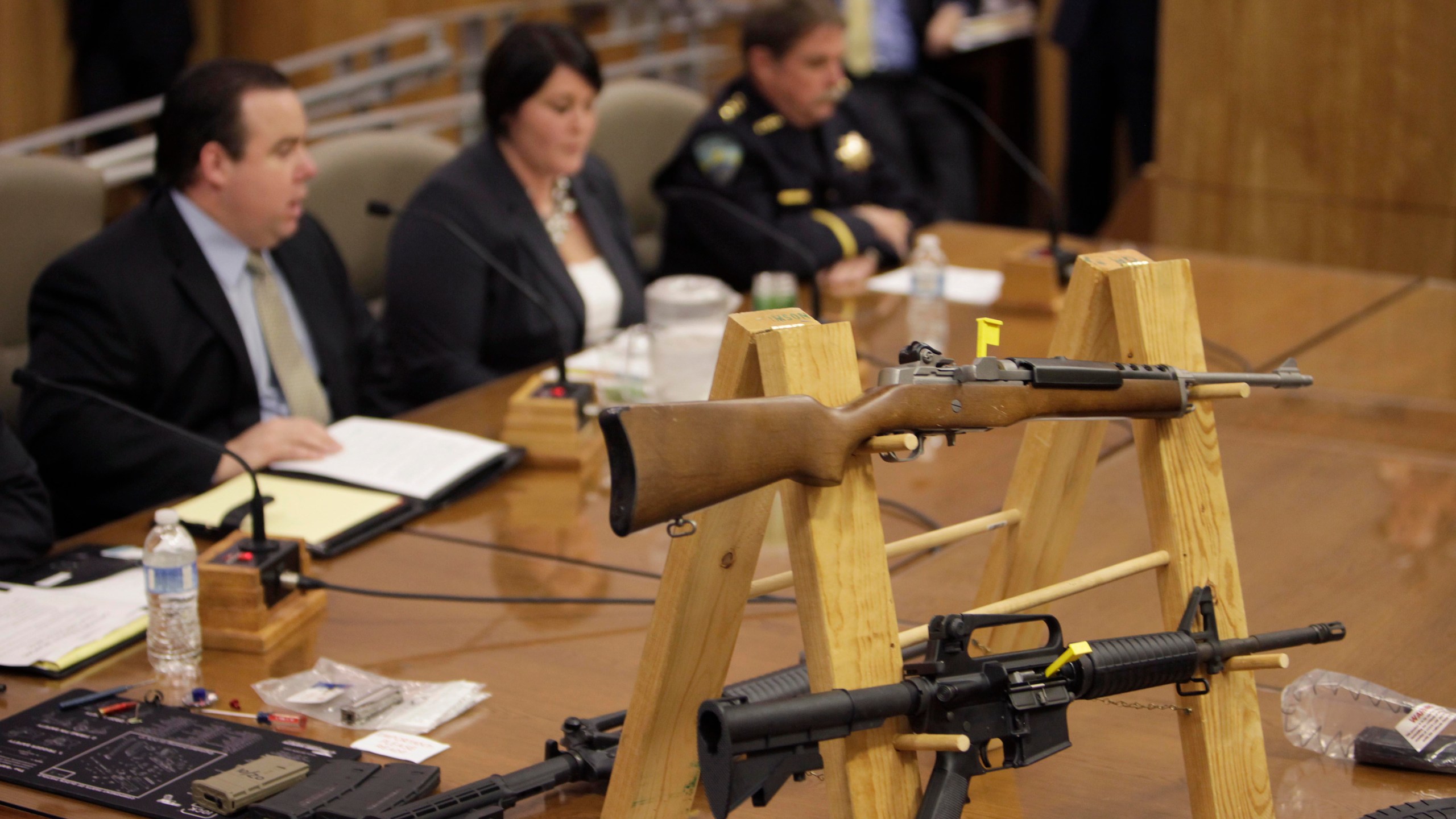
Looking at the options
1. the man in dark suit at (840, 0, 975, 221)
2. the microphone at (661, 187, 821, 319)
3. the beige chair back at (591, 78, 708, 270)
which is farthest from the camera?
the man in dark suit at (840, 0, 975, 221)

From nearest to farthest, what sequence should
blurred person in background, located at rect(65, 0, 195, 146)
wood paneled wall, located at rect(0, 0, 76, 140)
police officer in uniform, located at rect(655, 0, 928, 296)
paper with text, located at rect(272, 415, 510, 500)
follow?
paper with text, located at rect(272, 415, 510, 500) < police officer in uniform, located at rect(655, 0, 928, 296) < wood paneled wall, located at rect(0, 0, 76, 140) < blurred person in background, located at rect(65, 0, 195, 146)

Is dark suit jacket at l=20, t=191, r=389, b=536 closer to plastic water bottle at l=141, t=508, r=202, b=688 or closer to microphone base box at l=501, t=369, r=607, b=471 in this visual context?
microphone base box at l=501, t=369, r=607, b=471

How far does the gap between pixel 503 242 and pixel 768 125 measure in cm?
86

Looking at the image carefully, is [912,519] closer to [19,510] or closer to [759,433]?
[759,433]

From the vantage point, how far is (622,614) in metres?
1.56

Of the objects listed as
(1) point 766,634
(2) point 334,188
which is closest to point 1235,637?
(1) point 766,634

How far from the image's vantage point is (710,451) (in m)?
0.94

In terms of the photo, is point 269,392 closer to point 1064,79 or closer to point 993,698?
point 993,698

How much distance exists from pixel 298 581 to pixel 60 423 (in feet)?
2.38

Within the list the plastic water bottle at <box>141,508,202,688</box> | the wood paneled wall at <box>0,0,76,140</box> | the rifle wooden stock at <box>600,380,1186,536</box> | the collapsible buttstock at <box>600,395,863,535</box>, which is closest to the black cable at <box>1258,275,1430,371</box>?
the rifle wooden stock at <box>600,380,1186,536</box>

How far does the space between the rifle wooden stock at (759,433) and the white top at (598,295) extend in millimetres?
1853

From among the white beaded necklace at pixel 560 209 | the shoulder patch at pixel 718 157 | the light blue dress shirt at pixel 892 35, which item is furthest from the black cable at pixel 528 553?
the light blue dress shirt at pixel 892 35

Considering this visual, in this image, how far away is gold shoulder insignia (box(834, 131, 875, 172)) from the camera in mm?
3453

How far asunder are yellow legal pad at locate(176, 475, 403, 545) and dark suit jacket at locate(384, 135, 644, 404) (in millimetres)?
760
